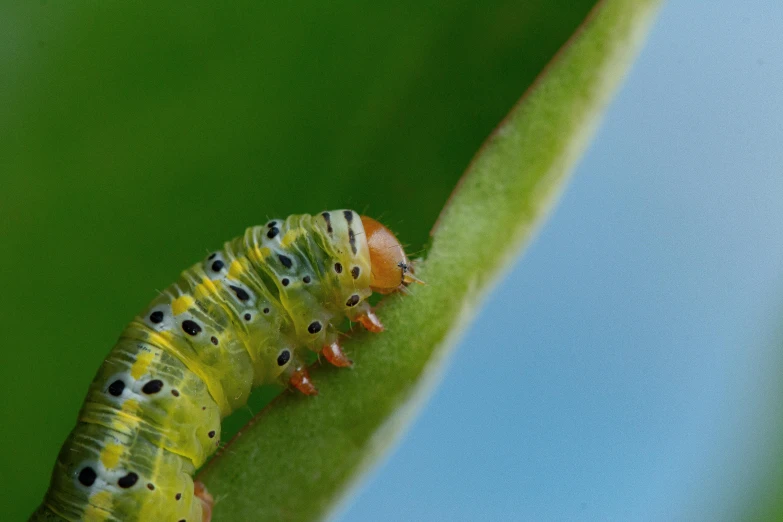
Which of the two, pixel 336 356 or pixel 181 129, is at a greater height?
pixel 181 129

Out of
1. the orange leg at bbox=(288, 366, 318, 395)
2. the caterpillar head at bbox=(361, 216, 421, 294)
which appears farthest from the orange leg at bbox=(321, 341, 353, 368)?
the caterpillar head at bbox=(361, 216, 421, 294)

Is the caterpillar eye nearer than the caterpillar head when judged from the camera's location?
No

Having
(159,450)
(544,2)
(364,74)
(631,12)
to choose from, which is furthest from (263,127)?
(159,450)

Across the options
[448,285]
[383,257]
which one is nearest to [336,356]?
[448,285]

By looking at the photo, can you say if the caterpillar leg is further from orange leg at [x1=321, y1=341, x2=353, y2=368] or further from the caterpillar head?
the caterpillar head

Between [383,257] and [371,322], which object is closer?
[371,322]

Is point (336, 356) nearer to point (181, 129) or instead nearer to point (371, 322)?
point (371, 322)

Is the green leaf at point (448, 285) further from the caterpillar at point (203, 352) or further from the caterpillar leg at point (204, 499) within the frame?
the caterpillar at point (203, 352)
